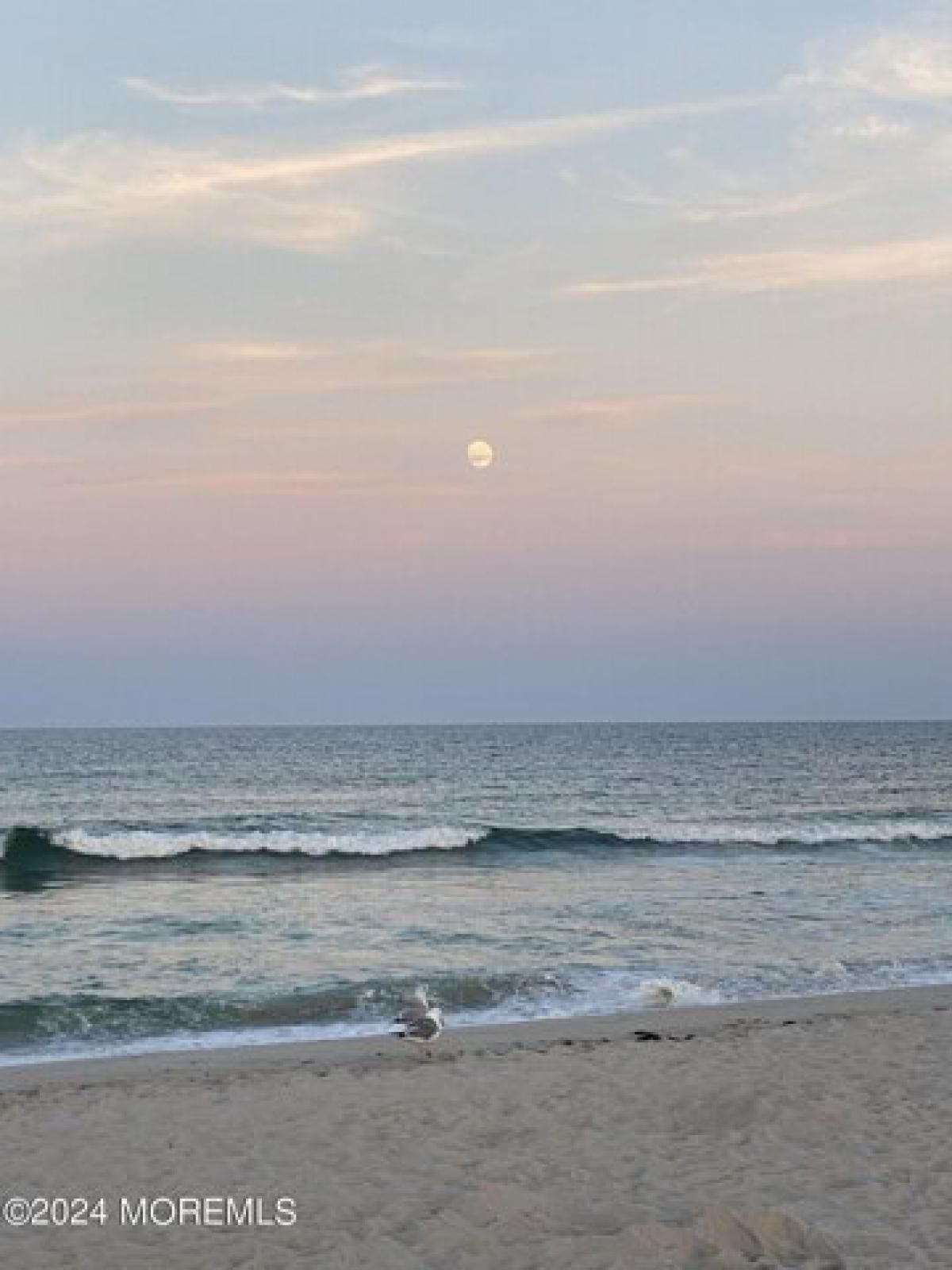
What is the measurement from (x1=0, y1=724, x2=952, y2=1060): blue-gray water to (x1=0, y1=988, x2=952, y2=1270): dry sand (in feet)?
7.80

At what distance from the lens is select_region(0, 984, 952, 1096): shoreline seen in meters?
10.5

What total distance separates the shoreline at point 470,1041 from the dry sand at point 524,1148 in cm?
5

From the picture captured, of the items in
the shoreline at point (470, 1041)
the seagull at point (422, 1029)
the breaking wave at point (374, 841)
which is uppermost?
the seagull at point (422, 1029)

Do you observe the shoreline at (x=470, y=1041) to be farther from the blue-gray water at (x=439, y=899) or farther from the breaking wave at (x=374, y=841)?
the breaking wave at (x=374, y=841)


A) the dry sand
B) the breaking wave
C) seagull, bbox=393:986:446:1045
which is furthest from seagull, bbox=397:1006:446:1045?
the breaking wave

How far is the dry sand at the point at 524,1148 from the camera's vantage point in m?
6.11

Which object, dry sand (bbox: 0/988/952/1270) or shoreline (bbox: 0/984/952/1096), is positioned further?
shoreline (bbox: 0/984/952/1096)

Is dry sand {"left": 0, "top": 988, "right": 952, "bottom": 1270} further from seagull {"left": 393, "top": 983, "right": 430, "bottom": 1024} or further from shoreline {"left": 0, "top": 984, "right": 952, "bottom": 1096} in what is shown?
seagull {"left": 393, "top": 983, "right": 430, "bottom": 1024}

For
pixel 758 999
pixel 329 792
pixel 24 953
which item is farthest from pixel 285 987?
pixel 329 792

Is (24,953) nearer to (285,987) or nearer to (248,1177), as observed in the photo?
(285,987)

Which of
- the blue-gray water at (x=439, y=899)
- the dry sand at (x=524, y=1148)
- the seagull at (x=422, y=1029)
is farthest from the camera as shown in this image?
the blue-gray water at (x=439, y=899)

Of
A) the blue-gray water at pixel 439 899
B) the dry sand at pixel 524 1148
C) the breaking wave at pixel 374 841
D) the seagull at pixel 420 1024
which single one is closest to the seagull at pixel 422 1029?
the seagull at pixel 420 1024

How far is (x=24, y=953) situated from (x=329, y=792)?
3582 centimetres

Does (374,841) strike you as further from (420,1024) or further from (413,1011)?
(420,1024)
